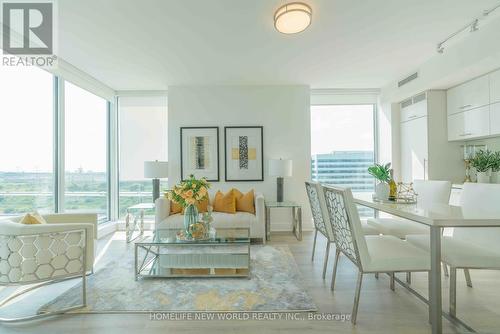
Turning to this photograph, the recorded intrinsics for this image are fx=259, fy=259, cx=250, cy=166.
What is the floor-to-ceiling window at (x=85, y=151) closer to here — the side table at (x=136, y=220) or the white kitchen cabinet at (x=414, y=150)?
the side table at (x=136, y=220)

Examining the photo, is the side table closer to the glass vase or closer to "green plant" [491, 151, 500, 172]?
the glass vase

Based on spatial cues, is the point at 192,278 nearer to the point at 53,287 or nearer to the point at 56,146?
the point at 53,287

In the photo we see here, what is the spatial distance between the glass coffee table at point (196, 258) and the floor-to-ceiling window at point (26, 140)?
1.56 meters

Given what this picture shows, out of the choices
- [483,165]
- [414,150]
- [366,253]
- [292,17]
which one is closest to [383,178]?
[366,253]

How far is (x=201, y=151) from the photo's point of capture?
183 inches

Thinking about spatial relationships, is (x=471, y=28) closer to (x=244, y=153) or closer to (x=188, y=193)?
(x=244, y=153)

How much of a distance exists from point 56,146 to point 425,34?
4.87 meters

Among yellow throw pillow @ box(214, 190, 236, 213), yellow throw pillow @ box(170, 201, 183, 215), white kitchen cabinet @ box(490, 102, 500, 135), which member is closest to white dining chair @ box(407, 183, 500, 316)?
white kitchen cabinet @ box(490, 102, 500, 135)

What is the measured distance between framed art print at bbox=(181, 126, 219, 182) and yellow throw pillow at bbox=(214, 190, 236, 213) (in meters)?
0.53

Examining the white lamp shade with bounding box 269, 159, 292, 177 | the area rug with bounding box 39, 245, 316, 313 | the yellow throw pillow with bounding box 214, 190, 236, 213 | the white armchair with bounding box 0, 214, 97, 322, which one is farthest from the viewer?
the white lamp shade with bounding box 269, 159, 292, 177

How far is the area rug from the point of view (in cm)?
210

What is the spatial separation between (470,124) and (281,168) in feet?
8.79

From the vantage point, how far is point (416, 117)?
430cm

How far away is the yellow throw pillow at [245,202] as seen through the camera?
4.18m
